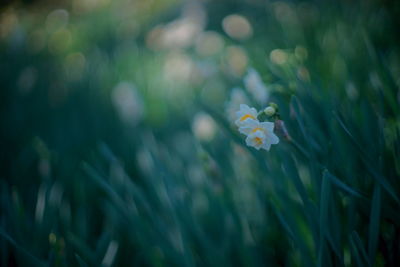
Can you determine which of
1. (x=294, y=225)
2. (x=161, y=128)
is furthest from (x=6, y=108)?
(x=294, y=225)

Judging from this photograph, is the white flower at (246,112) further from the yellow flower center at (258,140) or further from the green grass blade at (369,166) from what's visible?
the green grass blade at (369,166)

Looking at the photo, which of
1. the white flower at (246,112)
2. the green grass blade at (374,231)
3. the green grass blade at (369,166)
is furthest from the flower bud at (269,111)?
the green grass blade at (374,231)

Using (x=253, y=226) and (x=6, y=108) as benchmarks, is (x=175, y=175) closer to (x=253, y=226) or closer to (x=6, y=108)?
(x=253, y=226)

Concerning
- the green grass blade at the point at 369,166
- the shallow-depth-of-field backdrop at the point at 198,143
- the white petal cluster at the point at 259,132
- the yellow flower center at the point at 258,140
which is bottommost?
the shallow-depth-of-field backdrop at the point at 198,143

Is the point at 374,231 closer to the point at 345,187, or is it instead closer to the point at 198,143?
the point at 345,187

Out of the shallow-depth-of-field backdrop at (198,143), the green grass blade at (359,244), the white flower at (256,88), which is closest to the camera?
the green grass blade at (359,244)

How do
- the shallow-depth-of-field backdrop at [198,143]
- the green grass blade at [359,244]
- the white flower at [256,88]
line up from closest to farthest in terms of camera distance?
the green grass blade at [359,244], the shallow-depth-of-field backdrop at [198,143], the white flower at [256,88]
